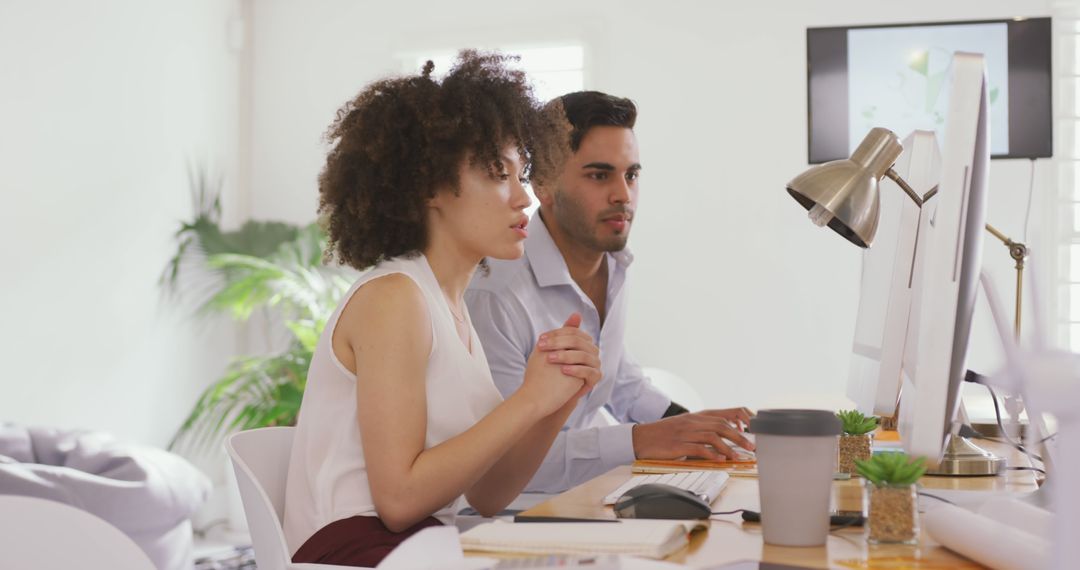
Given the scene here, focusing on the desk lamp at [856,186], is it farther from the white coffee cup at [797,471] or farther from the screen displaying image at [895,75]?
the screen displaying image at [895,75]

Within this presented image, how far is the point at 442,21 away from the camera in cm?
540

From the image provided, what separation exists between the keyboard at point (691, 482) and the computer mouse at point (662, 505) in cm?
9

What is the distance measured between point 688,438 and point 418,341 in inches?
24.2

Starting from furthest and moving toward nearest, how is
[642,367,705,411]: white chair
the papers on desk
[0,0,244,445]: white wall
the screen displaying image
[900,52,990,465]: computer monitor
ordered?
the screen displaying image, [0,0,244,445]: white wall, [642,367,705,411]: white chair, the papers on desk, [900,52,990,465]: computer monitor

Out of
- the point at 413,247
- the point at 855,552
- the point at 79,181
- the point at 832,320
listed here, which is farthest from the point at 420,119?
the point at 832,320

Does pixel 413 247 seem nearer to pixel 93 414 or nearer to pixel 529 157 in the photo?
pixel 529 157

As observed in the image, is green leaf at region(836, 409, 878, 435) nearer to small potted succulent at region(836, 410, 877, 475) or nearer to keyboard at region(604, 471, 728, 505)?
small potted succulent at region(836, 410, 877, 475)

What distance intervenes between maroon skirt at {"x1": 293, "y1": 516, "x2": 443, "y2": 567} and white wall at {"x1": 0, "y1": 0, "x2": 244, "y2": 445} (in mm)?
3023

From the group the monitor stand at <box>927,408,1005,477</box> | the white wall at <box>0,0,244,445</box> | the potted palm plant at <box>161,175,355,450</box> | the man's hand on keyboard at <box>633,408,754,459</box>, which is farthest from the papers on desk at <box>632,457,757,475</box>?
the white wall at <box>0,0,244,445</box>

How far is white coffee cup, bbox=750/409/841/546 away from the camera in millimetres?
1041

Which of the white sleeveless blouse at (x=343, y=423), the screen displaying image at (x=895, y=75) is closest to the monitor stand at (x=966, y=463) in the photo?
the white sleeveless blouse at (x=343, y=423)

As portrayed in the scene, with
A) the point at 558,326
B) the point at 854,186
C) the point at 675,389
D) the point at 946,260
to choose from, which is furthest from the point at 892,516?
the point at 675,389

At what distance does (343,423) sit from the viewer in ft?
5.09

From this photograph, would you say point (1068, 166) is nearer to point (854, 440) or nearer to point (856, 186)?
point (854, 440)
